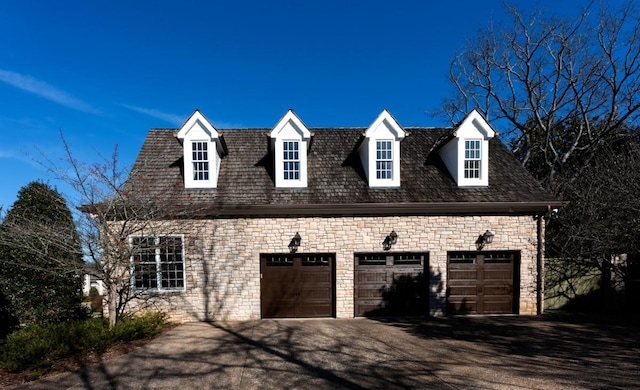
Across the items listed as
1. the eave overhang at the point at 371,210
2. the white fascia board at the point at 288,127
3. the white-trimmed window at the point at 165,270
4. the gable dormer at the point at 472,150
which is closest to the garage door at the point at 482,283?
the eave overhang at the point at 371,210

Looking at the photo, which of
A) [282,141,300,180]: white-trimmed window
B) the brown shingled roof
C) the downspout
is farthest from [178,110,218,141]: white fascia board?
the downspout

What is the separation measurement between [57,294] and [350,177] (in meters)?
9.56

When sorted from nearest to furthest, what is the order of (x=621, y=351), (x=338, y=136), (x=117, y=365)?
(x=117, y=365) → (x=621, y=351) → (x=338, y=136)

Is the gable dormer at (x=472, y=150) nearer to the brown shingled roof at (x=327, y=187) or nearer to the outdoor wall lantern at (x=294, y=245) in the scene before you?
the brown shingled roof at (x=327, y=187)

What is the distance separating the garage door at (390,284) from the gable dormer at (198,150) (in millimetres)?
6029

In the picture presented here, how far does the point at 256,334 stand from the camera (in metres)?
8.62

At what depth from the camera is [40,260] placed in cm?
820

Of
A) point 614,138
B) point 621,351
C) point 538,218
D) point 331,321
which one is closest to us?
point 621,351

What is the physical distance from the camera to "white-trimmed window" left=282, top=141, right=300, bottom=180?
36.4 ft

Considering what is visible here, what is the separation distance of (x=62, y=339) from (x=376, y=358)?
7.11 m

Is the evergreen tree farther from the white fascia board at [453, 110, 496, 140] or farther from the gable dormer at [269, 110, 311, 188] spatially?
the white fascia board at [453, 110, 496, 140]

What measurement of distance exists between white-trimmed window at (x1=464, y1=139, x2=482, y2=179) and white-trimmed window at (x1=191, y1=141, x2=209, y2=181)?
9475 millimetres

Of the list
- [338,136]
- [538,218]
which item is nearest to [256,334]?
[338,136]

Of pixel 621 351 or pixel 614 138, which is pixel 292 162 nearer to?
pixel 621 351
